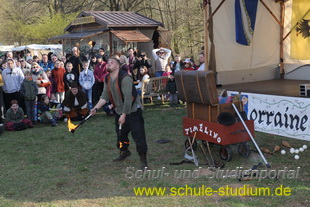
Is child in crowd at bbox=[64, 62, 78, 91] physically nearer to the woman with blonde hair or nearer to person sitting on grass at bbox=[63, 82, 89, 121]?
the woman with blonde hair

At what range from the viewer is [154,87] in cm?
1220

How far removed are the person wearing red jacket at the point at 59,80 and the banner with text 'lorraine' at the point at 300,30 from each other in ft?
21.5

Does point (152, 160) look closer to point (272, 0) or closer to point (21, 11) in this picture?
point (272, 0)

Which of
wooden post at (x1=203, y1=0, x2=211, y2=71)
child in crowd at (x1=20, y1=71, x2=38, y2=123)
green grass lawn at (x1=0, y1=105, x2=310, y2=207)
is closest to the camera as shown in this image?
green grass lawn at (x1=0, y1=105, x2=310, y2=207)

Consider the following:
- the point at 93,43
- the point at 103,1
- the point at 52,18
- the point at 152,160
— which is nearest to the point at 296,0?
the point at 152,160

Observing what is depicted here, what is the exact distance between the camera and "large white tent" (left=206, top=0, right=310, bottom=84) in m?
9.51

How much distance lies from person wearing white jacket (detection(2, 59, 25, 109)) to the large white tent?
5.18 metres

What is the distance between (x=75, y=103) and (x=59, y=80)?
3.72 feet

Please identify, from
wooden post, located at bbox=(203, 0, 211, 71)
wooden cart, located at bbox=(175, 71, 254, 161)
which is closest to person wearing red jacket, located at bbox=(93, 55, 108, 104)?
wooden post, located at bbox=(203, 0, 211, 71)

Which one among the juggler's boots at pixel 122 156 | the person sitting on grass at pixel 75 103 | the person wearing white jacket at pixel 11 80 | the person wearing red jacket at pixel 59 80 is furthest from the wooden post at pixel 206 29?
the person wearing white jacket at pixel 11 80

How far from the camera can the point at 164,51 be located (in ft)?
45.2

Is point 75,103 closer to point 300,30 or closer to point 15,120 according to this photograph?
point 15,120

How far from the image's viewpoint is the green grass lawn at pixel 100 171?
4629mm

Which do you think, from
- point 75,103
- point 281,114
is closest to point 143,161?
point 281,114
